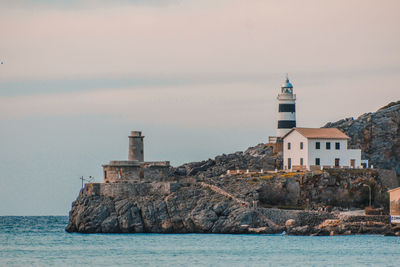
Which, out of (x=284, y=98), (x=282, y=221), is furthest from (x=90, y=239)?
(x=284, y=98)

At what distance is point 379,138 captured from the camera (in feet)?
302

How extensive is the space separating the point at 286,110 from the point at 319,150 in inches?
366

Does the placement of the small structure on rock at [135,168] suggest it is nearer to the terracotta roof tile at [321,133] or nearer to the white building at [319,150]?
the white building at [319,150]

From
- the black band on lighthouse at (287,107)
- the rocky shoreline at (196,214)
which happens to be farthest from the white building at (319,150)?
the black band on lighthouse at (287,107)

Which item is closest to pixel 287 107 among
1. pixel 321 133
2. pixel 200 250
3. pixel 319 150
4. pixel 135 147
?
pixel 321 133

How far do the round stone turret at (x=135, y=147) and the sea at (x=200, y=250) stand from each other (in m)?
10.7

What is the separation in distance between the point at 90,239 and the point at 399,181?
3078 cm

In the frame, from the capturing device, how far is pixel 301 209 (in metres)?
77.4

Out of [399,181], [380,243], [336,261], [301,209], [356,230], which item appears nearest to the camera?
[336,261]

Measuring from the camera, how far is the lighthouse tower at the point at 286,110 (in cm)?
9181

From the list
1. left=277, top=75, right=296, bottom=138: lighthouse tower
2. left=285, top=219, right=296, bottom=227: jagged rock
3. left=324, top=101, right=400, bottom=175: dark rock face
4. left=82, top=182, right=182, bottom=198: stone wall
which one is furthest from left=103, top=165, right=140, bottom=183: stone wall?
left=324, top=101, right=400, bottom=175: dark rock face

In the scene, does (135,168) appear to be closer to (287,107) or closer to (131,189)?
(131,189)

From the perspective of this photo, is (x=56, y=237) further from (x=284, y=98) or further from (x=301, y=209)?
(x=284, y=98)

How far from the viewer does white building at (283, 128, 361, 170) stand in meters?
83.6
